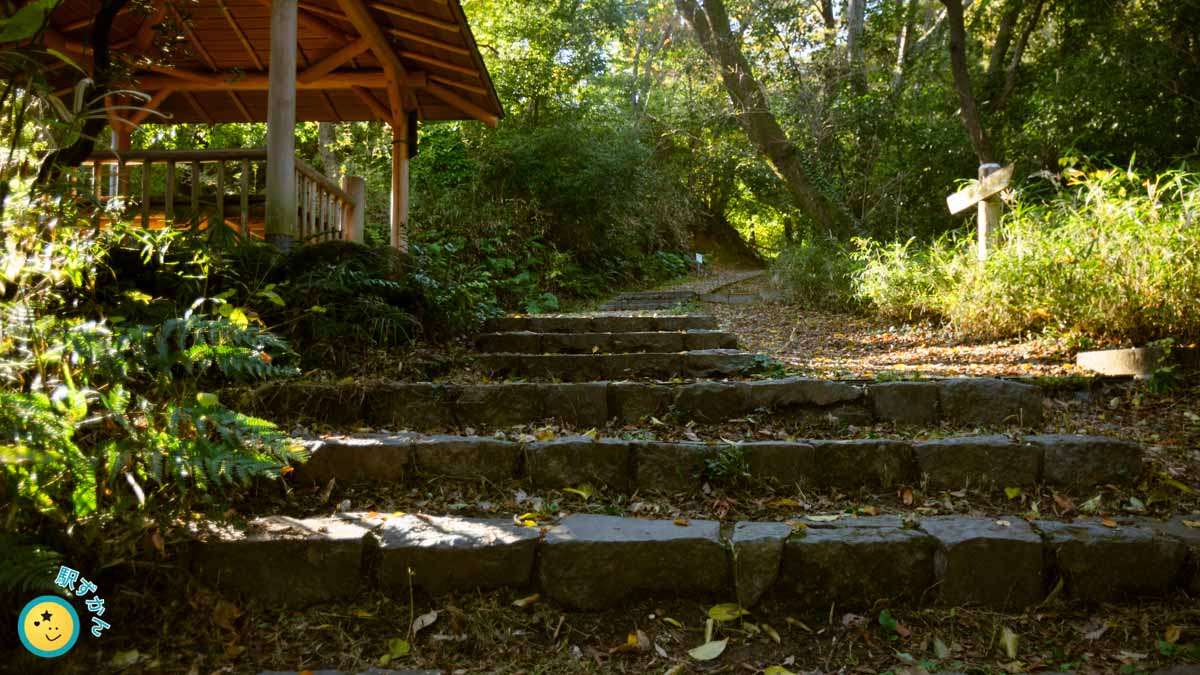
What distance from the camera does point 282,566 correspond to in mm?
2168

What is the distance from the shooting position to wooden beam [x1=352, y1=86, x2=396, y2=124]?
712 centimetres

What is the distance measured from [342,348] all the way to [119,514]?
5.62 feet

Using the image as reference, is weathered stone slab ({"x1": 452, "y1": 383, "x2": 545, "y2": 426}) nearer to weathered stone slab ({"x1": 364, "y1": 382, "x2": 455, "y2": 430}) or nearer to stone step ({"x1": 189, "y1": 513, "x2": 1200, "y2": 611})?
weathered stone slab ({"x1": 364, "y1": 382, "x2": 455, "y2": 430})

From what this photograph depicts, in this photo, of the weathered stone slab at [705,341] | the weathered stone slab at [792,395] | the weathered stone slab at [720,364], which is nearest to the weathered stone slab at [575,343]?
the weathered stone slab at [705,341]

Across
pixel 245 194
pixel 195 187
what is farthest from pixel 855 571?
pixel 195 187

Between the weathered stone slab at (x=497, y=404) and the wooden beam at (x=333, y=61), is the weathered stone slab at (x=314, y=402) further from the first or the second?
the wooden beam at (x=333, y=61)

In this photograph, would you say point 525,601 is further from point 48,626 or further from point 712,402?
point 712,402

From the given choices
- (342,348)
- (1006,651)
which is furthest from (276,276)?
(1006,651)

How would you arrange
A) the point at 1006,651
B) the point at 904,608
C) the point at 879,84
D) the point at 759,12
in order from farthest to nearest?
1. the point at 759,12
2. the point at 879,84
3. the point at 904,608
4. the point at 1006,651

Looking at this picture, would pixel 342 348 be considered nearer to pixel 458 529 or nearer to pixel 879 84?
pixel 458 529

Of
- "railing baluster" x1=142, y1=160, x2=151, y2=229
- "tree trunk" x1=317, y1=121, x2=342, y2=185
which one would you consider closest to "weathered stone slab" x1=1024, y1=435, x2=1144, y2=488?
"railing baluster" x1=142, y1=160, x2=151, y2=229

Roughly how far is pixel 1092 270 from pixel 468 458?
384cm

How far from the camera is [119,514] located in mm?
1993

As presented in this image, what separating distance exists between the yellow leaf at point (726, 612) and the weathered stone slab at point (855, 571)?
16cm
